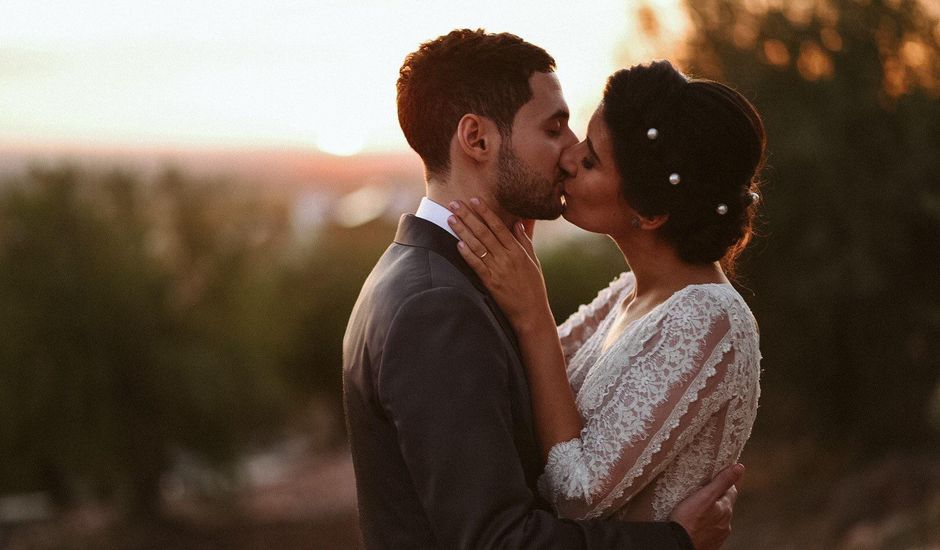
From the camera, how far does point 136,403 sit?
18.6 m

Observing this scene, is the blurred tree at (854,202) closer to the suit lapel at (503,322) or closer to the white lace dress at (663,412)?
the white lace dress at (663,412)

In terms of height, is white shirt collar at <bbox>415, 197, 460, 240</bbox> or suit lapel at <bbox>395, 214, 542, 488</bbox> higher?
white shirt collar at <bbox>415, 197, 460, 240</bbox>

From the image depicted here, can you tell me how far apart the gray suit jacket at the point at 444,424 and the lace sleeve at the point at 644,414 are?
11cm

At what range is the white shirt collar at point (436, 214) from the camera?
118 inches

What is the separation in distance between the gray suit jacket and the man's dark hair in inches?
14.3

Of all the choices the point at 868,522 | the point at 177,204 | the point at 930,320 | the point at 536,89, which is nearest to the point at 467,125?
the point at 536,89

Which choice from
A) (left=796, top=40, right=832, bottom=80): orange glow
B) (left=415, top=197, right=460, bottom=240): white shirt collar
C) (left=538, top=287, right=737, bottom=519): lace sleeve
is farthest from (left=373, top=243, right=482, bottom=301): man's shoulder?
(left=796, top=40, right=832, bottom=80): orange glow

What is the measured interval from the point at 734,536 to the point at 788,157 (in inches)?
198

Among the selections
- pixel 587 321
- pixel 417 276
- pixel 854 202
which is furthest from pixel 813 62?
pixel 417 276

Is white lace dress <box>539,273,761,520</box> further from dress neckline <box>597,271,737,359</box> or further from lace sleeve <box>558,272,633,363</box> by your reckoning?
lace sleeve <box>558,272,633,363</box>

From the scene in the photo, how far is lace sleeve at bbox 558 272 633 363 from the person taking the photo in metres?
3.88

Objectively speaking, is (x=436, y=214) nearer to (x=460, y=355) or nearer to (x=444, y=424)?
(x=460, y=355)

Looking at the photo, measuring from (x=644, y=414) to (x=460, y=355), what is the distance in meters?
0.60

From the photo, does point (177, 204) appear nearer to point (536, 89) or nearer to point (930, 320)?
point (930, 320)
